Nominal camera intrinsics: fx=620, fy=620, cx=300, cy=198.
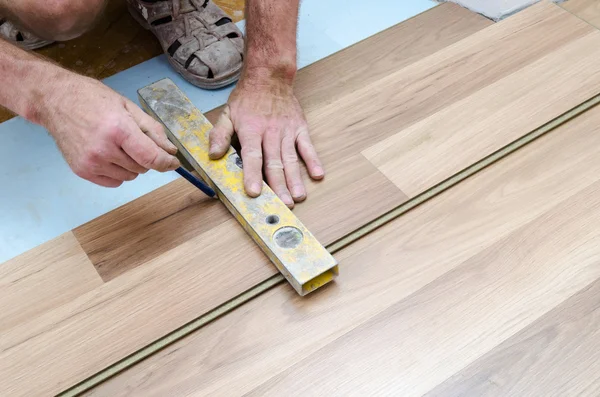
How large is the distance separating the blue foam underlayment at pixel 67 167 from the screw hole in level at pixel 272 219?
308 millimetres

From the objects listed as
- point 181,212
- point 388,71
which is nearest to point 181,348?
point 181,212

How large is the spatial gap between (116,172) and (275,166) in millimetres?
352

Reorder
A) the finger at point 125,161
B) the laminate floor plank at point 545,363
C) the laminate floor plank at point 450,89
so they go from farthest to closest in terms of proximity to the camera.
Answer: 1. the laminate floor plank at point 450,89
2. the finger at point 125,161
3. the laminate floor plank at point 545,363

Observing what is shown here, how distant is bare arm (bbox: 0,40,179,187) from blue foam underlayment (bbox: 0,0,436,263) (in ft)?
0.77

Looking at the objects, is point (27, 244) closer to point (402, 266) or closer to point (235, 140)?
point (235, 140)

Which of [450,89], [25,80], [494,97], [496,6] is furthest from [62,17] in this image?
[496,6]

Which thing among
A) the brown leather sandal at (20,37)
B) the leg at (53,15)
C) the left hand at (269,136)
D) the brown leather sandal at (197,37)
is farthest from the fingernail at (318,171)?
the brown leather sandal at (20,37)

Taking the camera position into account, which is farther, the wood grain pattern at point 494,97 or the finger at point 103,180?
the wood grain pattern at point 494,97

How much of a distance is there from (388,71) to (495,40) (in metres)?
0.34

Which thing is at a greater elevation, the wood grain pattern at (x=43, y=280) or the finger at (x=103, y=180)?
the finger at (x=103, y=180)

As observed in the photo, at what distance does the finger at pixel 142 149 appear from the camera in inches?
45.5

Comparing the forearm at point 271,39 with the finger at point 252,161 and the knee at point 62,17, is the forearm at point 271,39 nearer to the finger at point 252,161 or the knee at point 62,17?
the finger at point 252,161

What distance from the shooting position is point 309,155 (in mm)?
1440

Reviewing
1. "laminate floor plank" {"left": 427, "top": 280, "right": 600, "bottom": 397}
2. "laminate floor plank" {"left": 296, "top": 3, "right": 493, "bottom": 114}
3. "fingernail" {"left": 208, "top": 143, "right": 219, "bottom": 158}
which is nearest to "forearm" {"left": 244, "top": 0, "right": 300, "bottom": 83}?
"laminate floor plank" {"left": 296, "top": 3, "right": 493, "bottom": 114}
